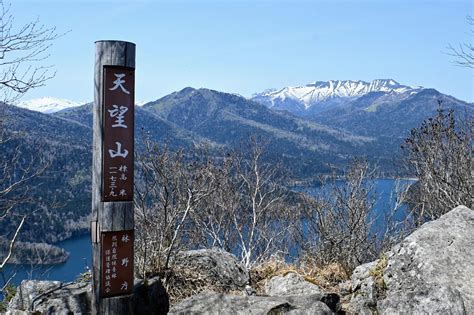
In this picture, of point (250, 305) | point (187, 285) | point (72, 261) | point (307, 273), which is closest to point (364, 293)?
point (250, 305)

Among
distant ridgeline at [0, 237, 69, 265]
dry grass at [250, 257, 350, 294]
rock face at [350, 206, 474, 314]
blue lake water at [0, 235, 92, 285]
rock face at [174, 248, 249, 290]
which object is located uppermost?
rock face at [350, 206, 474, 314]

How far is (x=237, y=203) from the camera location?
60.6 ft

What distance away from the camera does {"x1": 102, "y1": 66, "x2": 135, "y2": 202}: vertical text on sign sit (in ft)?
15.1

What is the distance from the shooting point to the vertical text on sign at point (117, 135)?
15.1 feet

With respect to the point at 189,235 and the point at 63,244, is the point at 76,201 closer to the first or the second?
the point at 63,244

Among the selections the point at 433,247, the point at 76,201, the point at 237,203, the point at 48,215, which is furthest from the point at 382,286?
the point at 76,201

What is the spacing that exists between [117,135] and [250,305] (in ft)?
7.94

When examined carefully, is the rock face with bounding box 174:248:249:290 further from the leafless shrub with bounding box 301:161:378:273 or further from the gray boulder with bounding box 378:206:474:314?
the gray boulder with bounding box 378:206:474:314

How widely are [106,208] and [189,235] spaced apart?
10428 millimetres

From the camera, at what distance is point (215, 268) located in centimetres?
744

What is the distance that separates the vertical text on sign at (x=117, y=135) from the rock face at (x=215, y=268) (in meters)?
2.84

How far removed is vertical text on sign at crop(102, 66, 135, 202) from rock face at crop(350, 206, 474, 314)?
3271 mm

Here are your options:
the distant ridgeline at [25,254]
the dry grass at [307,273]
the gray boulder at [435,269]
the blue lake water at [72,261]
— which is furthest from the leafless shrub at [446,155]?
the blue lake water at [72,261]

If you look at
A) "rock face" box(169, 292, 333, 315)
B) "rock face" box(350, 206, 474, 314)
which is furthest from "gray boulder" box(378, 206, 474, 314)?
"rock face" box(169, 292, 333, 315)
